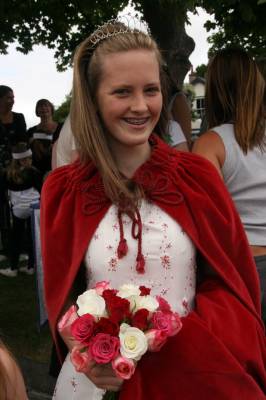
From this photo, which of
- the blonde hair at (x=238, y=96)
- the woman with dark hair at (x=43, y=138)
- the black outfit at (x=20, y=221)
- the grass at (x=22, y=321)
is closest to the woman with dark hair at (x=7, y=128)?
the woman with dark hair at (x=43, y=138)

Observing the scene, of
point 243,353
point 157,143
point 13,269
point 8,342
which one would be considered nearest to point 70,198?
point 157,143

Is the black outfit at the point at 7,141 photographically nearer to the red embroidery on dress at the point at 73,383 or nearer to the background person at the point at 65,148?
the background person at the point at 65,148

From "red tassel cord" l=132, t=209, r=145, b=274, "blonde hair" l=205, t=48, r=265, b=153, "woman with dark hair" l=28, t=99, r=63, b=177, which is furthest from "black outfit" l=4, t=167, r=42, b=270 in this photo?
"red tassel cord" l=132, t=209, r=145, b=274

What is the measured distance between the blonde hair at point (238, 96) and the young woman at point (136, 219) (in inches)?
29.3

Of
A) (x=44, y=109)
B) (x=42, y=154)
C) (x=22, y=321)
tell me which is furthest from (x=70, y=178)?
(x=44, y=109)

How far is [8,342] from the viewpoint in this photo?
459 cm

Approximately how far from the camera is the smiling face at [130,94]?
5.78 ft

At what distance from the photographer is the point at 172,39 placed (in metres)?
5.23

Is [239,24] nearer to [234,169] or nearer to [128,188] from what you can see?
[234,169]

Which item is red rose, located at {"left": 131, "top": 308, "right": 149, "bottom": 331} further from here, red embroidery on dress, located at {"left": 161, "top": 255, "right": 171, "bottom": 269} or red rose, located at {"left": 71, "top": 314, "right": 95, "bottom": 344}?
red embroidery on dress, located at {"left": 161, "top": 255, "right": 171, "bottom": 269}

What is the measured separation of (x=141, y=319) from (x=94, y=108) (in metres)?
0.78

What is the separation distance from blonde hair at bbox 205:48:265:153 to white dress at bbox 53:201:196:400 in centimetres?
92

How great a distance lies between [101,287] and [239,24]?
2.91 m

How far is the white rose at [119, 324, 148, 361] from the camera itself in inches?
55.6
